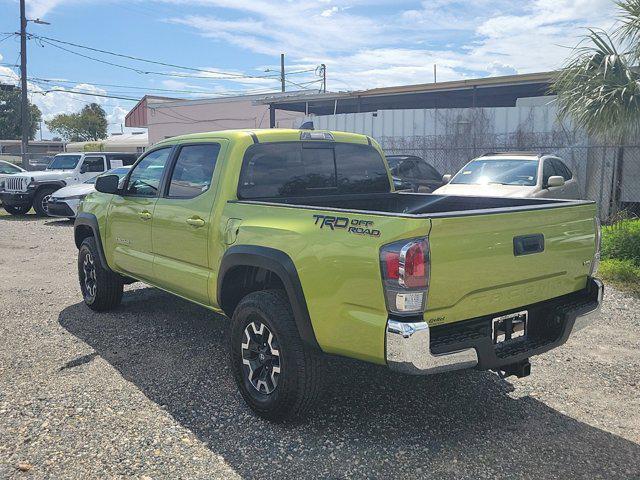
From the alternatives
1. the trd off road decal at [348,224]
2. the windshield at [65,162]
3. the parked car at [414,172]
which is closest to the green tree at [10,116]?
the windshield at [65,162]

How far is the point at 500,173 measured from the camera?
424 inches

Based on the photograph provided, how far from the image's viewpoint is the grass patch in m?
7.57

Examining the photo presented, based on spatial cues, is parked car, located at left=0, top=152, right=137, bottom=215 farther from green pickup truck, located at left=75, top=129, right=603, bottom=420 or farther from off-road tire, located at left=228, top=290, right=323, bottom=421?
off-road tire, located at left=228, top=290, right=323, bottom=421

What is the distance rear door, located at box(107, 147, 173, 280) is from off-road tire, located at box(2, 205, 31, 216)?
12.5 meters

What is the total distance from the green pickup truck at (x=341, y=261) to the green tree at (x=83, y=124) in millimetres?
83842

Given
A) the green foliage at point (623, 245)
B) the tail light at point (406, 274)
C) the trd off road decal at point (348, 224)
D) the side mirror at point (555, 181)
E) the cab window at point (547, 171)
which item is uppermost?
the cab window at point (547, 171)

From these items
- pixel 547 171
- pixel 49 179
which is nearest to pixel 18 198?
pixel 49 179

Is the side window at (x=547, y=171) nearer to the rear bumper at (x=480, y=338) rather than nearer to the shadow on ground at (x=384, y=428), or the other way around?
the shadow on ground at (x=384, y=428)

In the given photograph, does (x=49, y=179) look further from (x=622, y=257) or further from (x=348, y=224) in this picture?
(x=348, y=224)

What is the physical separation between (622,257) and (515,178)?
2.61 metres

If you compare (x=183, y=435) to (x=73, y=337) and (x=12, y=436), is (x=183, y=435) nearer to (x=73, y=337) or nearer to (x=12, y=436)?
(x=12, y=436)

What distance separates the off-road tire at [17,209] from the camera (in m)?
16.7

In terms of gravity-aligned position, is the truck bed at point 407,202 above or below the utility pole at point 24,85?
below

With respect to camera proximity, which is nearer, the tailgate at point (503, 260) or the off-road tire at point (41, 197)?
the tailgate at point (503, 260)
